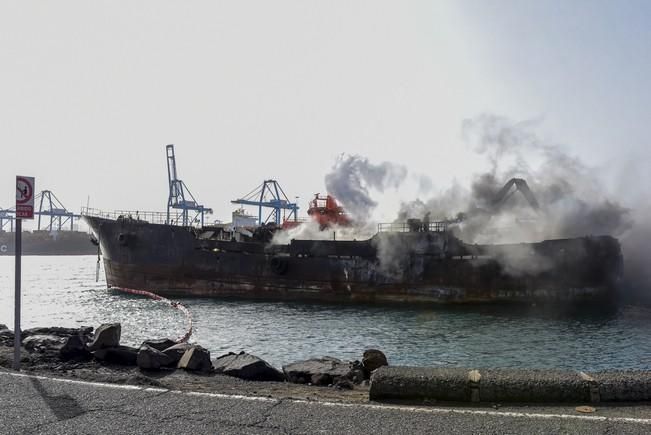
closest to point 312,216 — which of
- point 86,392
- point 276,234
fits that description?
point 276,234

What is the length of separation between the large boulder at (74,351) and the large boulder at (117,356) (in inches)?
7.8

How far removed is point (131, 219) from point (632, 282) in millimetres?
33987

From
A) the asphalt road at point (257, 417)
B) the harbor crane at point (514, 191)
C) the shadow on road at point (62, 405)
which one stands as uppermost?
the harbor crane at point (514, 191)

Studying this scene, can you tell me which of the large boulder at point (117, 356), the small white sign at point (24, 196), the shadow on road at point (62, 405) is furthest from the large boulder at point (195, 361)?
the small white sign at point (24, 196)

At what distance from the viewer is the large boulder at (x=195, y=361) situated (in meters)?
8.93

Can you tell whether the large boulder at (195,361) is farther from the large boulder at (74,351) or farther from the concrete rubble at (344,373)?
the large boulder at (74,351)

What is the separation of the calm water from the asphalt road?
26.5 ft

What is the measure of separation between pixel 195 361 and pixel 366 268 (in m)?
20.3

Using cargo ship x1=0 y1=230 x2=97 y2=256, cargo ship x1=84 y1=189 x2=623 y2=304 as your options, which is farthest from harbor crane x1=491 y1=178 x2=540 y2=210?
cargo ship x1=0 y1=230 x2=97 y2=256

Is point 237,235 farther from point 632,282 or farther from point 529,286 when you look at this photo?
point 632,282

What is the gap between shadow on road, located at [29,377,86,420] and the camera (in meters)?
5.41

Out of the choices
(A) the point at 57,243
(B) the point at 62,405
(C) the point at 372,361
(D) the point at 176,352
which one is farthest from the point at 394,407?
(A) the point at 57,243

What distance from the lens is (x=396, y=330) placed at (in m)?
19.5

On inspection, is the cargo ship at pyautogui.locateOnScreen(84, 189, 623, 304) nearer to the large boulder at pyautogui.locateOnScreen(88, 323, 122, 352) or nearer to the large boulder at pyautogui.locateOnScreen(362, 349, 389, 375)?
the large boulder at pyautogui.locateOnScreen(362, 349, 389, 375)
